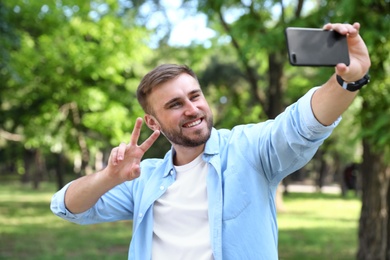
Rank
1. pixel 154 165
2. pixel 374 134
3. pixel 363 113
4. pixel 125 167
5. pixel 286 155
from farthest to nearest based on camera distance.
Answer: pixel 363 113 < pixel 374 134 < pixel 154 165 < pixel 125 167 < pixel 286 155

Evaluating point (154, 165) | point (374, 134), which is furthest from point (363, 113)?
point (154, 165)

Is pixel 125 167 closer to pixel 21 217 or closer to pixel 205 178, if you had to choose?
pixel 205 178

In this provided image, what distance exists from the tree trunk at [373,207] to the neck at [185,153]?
6915 millimetres

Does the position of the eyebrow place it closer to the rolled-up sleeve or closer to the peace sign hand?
the peace sign hand

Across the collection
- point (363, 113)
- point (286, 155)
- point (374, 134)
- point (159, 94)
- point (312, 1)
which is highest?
point (312, 1)

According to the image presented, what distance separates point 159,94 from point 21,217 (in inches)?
634

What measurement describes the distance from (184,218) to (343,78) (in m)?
0.80

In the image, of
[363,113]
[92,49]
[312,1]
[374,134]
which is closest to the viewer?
[374,134]

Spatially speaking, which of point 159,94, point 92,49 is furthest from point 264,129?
point 92,49

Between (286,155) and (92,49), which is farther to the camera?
(92,49)

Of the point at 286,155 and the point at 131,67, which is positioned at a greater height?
the point at 131,67

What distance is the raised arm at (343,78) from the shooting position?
5.76ft

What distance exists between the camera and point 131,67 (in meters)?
19.0

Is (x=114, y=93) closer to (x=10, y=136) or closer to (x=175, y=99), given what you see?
(x=10, y=136)
